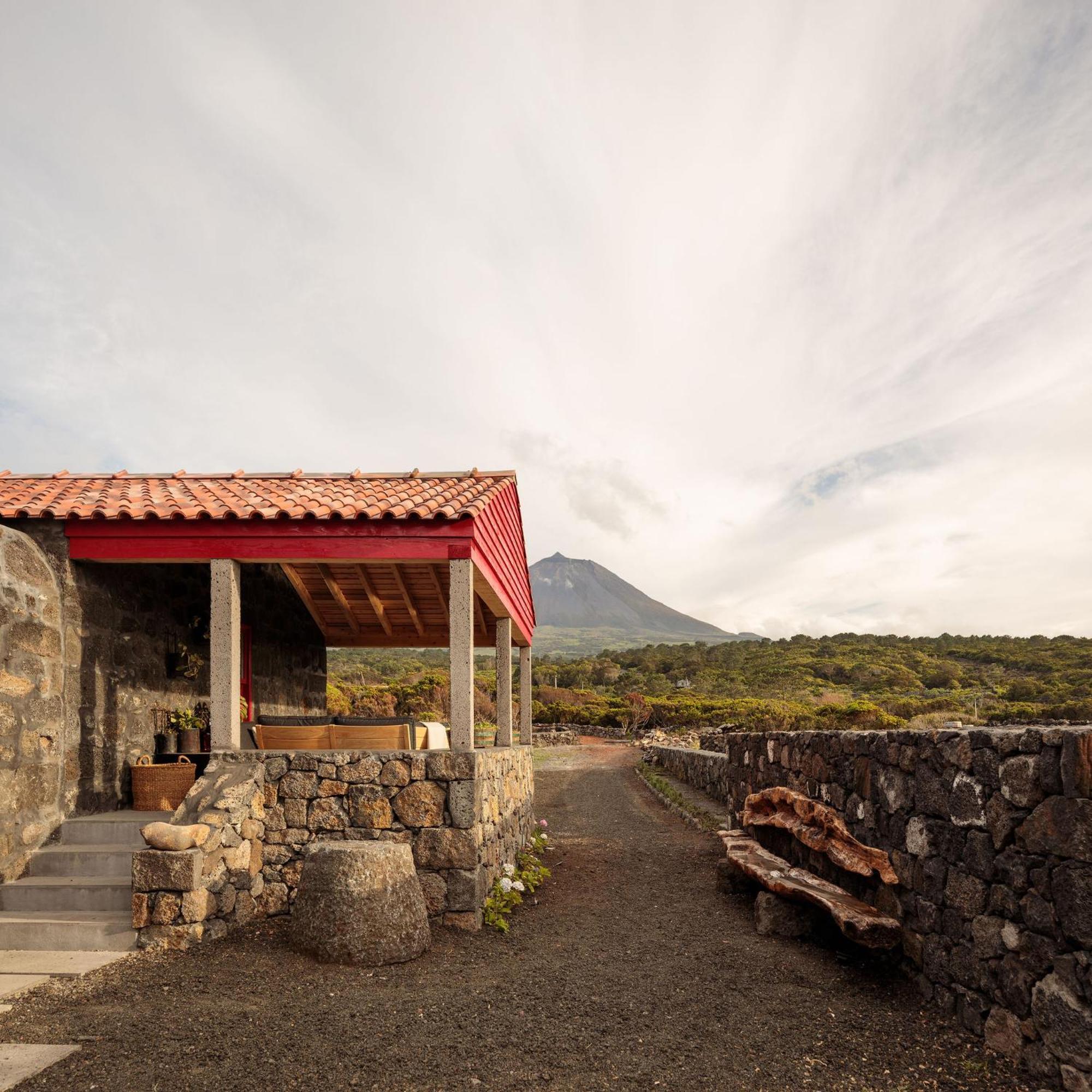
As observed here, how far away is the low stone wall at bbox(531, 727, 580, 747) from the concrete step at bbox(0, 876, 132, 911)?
843 inches

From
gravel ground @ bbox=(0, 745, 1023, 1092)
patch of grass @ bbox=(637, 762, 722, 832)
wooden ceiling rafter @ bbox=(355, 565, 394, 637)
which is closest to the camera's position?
gravel ground @ bbox=(0, 745, 1023, 1092)

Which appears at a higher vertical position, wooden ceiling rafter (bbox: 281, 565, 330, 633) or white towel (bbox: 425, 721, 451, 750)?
wooden ceiling rafter (bbox: 281, 565, 330, 633)

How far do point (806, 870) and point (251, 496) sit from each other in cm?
643

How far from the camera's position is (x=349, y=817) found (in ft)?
21.4

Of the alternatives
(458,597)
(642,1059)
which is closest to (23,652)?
(458,597)

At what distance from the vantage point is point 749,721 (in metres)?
24.4

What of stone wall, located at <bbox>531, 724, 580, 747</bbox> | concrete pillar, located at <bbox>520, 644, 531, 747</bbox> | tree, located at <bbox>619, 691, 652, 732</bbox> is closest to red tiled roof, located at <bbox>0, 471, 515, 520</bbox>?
concrete pillar, located at <bbox>520, 644, 531, 747</bbox>

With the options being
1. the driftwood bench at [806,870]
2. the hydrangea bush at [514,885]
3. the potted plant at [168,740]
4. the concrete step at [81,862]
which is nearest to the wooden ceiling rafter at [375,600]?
the potted plant at [168,740]

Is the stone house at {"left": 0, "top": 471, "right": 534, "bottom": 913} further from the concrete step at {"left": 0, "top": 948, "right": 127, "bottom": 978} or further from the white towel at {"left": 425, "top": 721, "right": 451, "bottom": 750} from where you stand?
the white towel at {"left": 425, "top": 721, "right": 451, "bottom": 750}

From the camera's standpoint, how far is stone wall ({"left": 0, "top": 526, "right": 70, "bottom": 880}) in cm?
618

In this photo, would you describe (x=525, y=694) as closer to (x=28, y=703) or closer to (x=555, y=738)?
(x=28, y=703)

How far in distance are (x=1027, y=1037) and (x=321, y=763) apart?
5.26 metres

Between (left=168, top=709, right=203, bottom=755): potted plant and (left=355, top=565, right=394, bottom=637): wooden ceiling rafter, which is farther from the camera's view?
(left=355, top=565, right=394, bottom=637): wooden ceiling rafter

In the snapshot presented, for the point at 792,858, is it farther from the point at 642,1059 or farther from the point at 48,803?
the point at 48,803
